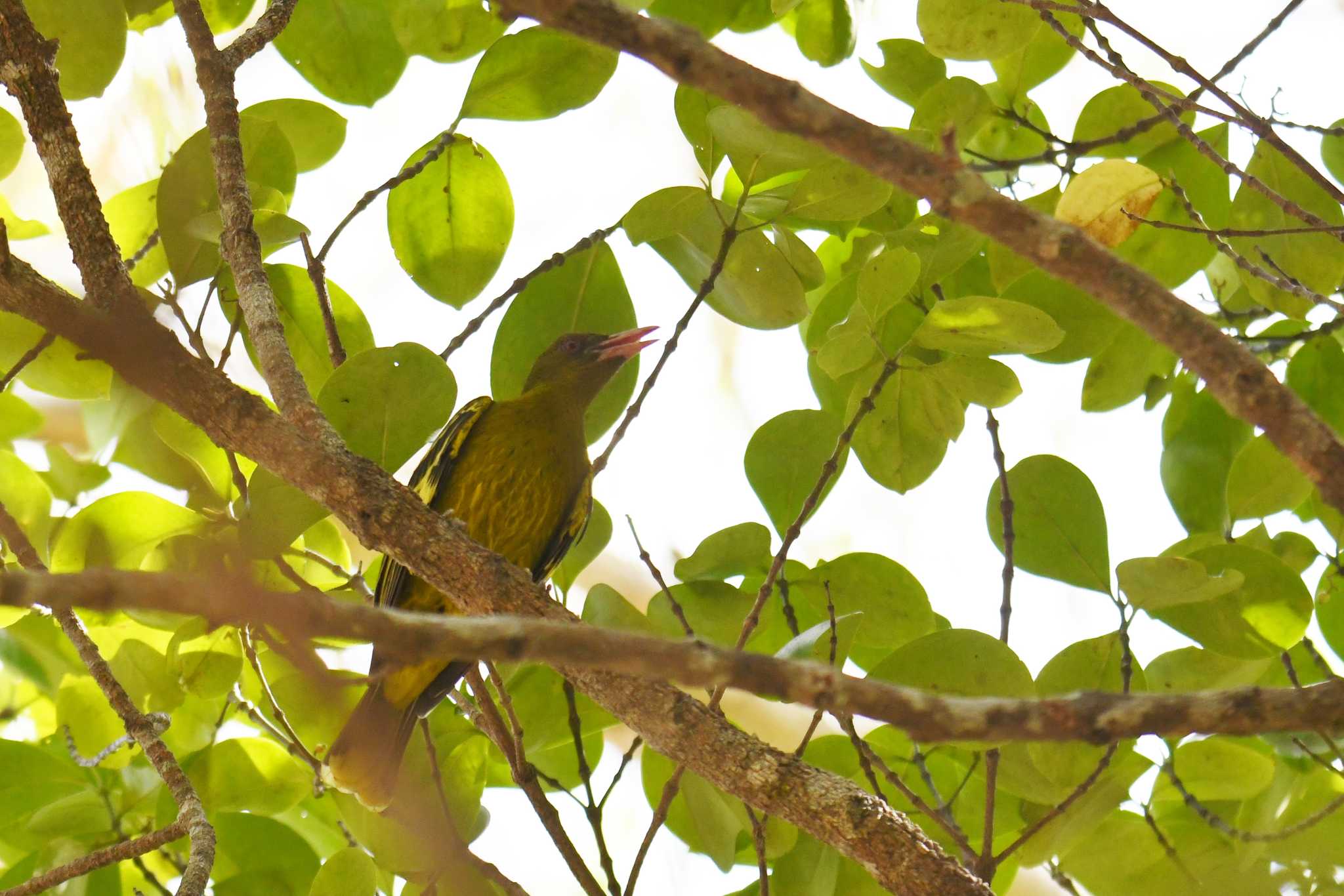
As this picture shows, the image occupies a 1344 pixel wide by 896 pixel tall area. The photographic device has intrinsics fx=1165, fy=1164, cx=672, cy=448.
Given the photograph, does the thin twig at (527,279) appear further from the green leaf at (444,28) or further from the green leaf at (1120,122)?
the green leaf at (1120,122)

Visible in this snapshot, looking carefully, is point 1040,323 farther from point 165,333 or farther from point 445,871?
point 165,333

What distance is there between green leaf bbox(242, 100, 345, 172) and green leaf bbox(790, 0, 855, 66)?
930mm

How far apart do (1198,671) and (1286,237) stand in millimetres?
766

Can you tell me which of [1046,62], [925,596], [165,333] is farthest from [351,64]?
[925,596]

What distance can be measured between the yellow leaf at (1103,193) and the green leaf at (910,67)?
622 mm

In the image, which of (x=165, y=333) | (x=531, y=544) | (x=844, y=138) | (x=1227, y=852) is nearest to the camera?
(x=844, y=138)

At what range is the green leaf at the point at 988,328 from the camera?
1646 mm

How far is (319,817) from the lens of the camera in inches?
98.3

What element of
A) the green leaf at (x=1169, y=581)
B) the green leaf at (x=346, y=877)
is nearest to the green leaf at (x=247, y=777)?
the green leaf at (x=346, y=877)

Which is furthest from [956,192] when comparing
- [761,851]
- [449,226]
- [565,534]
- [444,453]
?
[444,453]

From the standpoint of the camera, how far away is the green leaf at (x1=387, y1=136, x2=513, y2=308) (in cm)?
219

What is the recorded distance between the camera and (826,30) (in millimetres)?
2246

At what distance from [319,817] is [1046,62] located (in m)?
2.13

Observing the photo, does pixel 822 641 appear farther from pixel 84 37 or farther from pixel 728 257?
pixel 84 37
